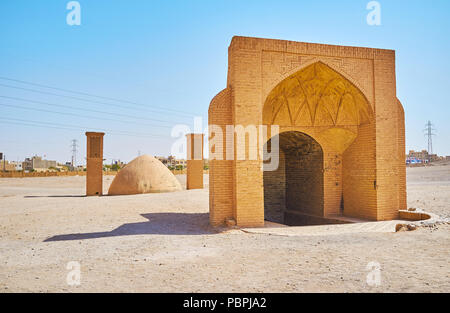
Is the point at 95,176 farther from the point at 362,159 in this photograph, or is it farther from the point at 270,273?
the point at 270,273

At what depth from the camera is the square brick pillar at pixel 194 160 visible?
58.6 ft

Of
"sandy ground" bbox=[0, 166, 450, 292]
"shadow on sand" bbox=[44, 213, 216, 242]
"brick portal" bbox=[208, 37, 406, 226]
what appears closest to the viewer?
"sandy ground" bbox=[0, 166, 450, 292]

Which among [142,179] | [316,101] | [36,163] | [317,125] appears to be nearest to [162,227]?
[317,125]

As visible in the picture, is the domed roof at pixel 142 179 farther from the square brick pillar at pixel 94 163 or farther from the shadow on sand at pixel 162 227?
the shadow on sand at pixel 162 227

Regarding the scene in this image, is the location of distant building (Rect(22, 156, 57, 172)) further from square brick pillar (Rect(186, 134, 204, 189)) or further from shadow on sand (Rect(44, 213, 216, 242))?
shadow on sand (Rect(44, 213, 216, 242))

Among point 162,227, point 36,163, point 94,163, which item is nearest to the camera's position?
point 162,227

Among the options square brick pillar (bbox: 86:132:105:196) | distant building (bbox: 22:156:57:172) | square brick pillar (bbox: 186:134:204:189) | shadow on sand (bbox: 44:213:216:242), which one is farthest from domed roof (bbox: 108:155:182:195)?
distant building (bbox: 22:156:57:172)

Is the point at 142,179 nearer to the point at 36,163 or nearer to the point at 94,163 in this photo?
the point at 94,163

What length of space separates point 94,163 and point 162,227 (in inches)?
410

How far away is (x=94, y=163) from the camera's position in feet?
53.7

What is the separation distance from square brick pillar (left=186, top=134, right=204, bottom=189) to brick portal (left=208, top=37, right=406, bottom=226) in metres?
7.31

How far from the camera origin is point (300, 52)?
26.2 ft

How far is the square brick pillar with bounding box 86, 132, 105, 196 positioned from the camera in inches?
640
